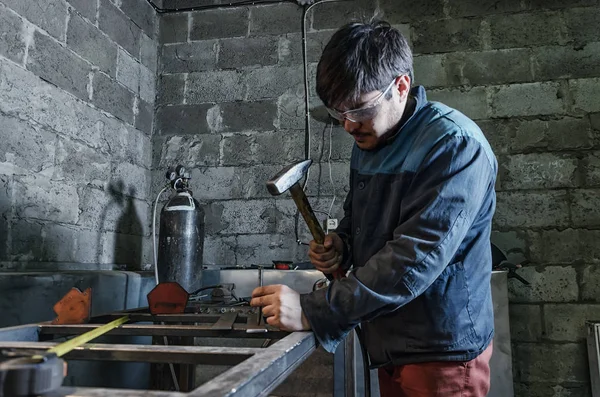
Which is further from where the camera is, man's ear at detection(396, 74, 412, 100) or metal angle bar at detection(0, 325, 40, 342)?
man's ear at detection(396, 74, 412, 100)

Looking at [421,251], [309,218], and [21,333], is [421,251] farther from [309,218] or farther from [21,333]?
[21,333]

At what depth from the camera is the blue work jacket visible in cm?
86

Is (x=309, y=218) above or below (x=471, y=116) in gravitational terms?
below

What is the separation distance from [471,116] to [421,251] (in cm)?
192

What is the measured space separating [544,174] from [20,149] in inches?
98.1

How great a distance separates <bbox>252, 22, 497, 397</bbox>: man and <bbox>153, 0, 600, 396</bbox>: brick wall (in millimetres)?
1511

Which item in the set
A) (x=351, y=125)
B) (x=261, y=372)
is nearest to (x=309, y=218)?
(x=351, y=125)

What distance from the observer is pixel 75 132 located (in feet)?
7.08

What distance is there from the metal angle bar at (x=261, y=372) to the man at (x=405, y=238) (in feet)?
0.40

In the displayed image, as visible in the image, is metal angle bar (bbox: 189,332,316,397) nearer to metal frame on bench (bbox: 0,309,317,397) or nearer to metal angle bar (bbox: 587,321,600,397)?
metal frame on bench (bbox: 0,309,317,397)

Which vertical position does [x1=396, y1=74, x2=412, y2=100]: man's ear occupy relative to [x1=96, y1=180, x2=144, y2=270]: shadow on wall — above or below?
above

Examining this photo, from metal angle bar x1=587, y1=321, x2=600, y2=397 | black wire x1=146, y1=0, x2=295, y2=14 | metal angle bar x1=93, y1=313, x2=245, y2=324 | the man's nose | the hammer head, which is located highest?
black wire x1=146, y1=0, x2=295, y2=14

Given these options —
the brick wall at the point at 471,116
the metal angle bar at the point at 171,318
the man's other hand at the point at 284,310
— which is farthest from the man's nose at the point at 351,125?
the brick wall at the point at 471,116

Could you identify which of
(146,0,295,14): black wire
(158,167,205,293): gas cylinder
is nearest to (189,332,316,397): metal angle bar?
(158,167,205,293): gas cylinder
